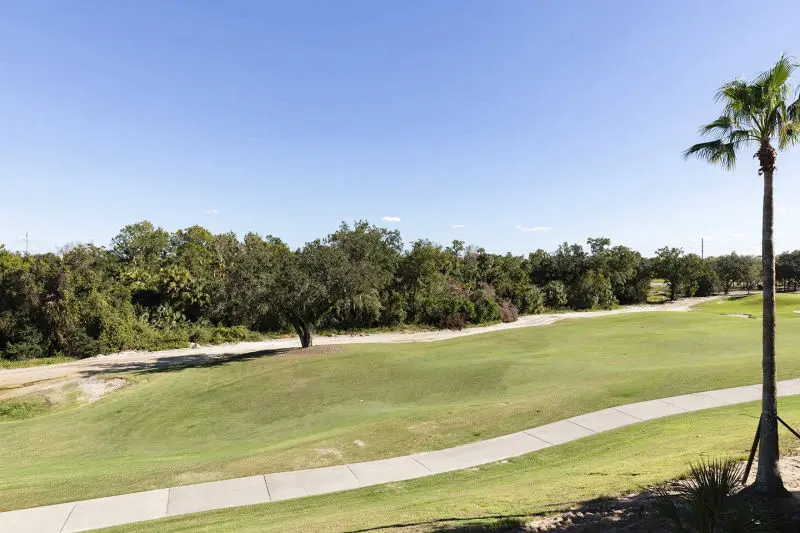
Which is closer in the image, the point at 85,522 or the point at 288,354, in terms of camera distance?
the point at 85,522

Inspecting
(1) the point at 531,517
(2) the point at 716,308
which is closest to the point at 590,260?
(2) the point at 716,308

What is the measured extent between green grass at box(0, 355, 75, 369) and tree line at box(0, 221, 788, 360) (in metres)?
0.80

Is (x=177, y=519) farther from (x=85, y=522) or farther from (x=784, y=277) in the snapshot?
(x=784, y=277)

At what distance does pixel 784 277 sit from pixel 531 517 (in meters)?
93.7

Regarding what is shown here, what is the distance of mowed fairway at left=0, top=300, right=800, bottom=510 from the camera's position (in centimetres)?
1012

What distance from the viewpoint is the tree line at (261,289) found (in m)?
25.4

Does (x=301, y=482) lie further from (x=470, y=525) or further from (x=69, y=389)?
(x=69, y=389)

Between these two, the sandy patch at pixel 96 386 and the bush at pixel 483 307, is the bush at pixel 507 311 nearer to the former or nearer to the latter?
the bush at pixel 483 307

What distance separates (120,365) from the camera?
24703 mm

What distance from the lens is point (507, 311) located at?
145 feet

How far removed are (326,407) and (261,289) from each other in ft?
34.4

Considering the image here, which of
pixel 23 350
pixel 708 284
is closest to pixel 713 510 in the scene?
pixel 23 350

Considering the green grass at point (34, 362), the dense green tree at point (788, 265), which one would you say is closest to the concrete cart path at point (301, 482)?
the green grass at point (34, 362)

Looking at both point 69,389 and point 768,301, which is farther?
point 69,389
